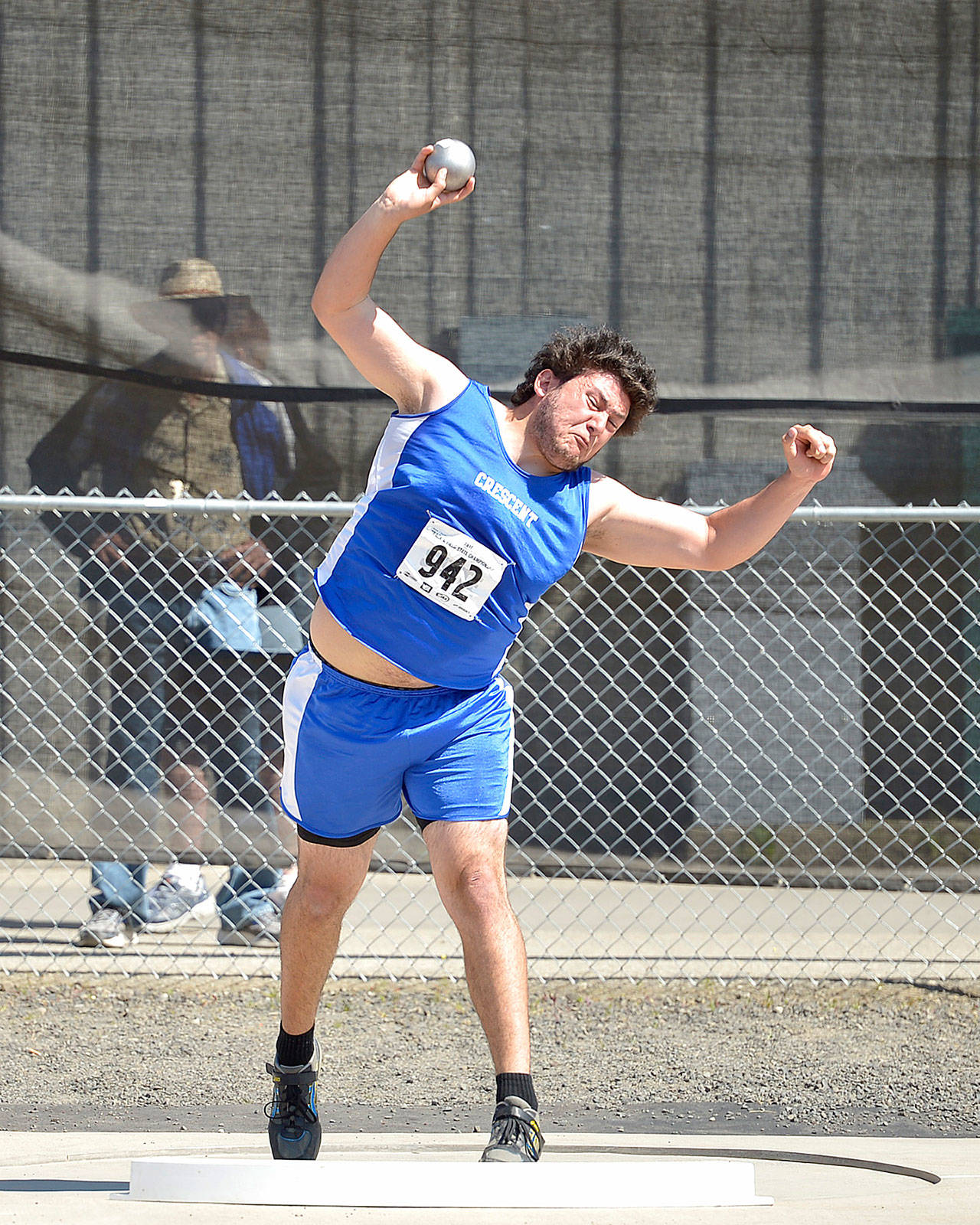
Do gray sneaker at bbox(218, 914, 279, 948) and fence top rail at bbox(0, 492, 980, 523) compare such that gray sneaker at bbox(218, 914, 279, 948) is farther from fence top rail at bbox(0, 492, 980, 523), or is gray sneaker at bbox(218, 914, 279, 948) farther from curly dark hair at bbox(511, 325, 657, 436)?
curly dark hair at bbox(511, 325, 657, 436)

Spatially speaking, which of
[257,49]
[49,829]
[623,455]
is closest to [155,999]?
[49,829]

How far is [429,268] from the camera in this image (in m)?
4.66

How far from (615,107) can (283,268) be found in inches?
53.0

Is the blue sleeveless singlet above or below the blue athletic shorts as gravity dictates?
above

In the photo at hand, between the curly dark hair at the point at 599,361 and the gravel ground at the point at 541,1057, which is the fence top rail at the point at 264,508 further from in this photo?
the gravel ground at the point at 541,1057

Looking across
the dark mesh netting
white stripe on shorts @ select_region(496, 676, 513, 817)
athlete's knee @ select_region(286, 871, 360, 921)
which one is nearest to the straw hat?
the dark mesh netting

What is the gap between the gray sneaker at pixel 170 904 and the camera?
13.9 feet

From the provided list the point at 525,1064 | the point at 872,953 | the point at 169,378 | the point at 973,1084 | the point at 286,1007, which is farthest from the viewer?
the point at 169,378

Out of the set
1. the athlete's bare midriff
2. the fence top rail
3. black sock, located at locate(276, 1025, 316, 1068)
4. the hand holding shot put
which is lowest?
black sock, located at locate(276, 1025, 316, 1068)

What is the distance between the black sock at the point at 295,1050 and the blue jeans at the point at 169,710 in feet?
5.41

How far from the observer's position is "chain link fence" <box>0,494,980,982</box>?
430 centimetres

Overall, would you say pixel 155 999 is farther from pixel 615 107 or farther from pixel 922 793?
pixel 615 107

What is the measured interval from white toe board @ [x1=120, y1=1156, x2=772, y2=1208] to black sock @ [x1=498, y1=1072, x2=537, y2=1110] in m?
0.12

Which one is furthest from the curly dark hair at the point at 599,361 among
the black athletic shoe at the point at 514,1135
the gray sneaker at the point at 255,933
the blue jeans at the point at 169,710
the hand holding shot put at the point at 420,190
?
the gray sneaker at the point at 255,933
